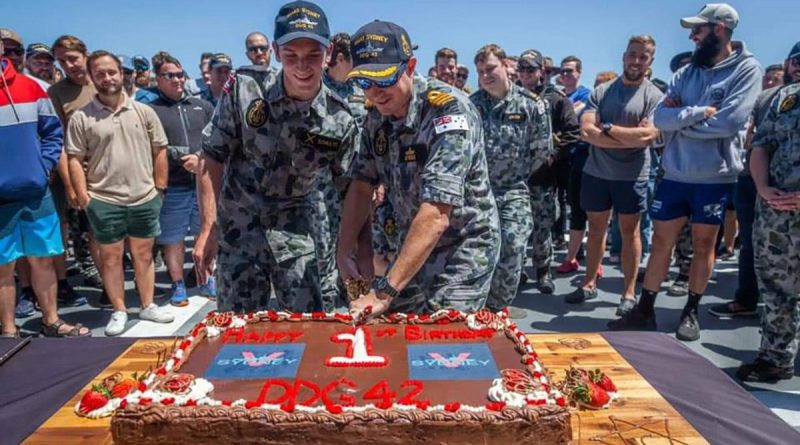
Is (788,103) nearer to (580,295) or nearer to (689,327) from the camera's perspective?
(689,327)

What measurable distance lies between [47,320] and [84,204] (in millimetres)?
840

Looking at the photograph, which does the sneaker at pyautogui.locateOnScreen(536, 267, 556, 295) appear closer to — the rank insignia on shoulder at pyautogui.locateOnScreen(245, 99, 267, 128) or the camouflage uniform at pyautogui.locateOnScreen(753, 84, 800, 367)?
the camouflage uniform at pyautogui.locateOnScreen(753, 84, 800, 367)

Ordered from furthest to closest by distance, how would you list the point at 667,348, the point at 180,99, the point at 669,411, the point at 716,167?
the point at 180,99 < the point at 716,167 < the point at 667,348 < the point at 669,411

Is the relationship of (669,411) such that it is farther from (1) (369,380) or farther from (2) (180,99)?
(2) (180,99)

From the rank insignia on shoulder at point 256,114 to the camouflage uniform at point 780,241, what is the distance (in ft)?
8.96

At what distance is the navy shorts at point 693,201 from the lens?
3.83m

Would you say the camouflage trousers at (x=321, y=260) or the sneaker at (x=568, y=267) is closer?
the camouflage trousers at (x=321, y=260)

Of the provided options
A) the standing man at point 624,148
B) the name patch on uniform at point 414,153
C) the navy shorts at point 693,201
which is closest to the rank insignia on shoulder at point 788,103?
the navy shorts at point 693,201

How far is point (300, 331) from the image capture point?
6.46 feet

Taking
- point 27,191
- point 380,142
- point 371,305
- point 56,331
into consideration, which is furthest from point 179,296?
point 371,305

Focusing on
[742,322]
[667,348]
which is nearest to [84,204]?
[667,348]

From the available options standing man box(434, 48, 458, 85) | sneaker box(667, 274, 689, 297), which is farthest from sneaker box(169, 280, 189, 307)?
sneaker box(667, 274, 689, 297)

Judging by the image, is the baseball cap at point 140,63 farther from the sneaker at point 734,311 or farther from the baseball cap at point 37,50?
the sneaker at point 734,311

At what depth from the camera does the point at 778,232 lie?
10.6ft
